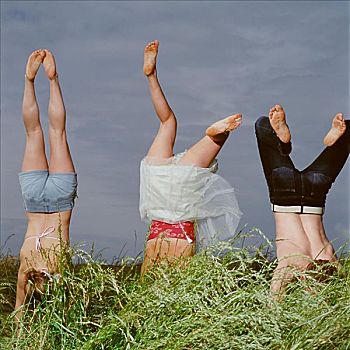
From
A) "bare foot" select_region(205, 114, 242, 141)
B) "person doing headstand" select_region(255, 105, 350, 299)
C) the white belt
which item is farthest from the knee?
the white belt

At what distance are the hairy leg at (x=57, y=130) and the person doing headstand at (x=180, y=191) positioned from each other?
1.46 ft

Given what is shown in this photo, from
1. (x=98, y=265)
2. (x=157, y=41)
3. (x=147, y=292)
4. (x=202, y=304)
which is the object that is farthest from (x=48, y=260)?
(x=157, y=41)

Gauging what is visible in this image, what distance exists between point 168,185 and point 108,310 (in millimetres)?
881

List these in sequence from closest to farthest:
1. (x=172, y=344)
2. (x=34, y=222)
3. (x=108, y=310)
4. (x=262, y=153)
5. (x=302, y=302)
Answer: (x=172, y=344) < (x=302, y=302) < (x=108, y=310) < (x=262, y=153) < (x=34, y=222)

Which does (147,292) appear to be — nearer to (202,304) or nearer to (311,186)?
(202,304)

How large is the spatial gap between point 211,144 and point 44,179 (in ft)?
3.19

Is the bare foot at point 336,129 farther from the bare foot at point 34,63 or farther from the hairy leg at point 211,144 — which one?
the bare foot at point 34,63

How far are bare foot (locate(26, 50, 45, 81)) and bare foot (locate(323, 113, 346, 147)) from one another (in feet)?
5.71

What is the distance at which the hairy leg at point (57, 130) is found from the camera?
4320 mm

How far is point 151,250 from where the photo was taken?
4.12m

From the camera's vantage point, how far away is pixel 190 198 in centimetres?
418

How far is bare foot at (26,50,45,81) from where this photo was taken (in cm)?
445

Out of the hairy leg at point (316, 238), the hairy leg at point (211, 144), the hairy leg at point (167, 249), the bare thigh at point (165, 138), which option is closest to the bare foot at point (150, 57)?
the bare thigh at point (165, 138)

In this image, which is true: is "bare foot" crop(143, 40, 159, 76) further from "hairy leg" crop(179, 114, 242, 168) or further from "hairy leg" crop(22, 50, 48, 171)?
"hairy leg" crop(22, 50, 48, 171)
